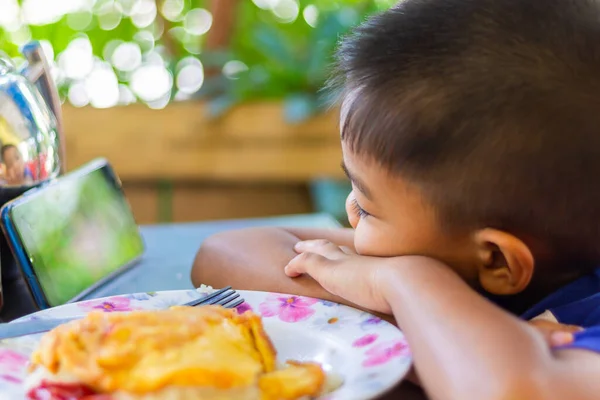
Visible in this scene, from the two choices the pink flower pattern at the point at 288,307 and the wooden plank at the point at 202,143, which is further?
the wooden plank at the point at 202,143

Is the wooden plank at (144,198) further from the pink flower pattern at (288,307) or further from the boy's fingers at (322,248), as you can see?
the pink flower pattern at (288,307)

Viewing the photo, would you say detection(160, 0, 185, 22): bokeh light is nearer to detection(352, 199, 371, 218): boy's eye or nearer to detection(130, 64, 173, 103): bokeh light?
detection(130, 64, 173, 103): bokeh light

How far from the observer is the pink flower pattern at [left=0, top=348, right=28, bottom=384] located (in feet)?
1.79

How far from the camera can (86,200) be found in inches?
37.0

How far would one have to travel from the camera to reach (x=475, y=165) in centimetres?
61

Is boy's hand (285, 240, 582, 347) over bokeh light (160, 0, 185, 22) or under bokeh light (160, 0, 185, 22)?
under

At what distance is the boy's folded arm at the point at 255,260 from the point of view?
0.78 metres

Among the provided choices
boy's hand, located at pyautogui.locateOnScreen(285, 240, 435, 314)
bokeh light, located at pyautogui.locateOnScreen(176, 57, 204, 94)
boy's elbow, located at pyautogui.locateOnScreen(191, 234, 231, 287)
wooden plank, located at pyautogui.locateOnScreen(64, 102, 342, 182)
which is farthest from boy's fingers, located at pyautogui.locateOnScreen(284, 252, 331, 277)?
bokeh light, located at pyautogui.locateOnScreen(176, 57, 204, 94)

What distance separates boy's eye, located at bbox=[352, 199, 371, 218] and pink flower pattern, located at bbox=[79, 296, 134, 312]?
0.23 metres

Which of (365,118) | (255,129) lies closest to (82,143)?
(255,129)

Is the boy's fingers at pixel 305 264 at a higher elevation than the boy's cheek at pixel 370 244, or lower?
lower

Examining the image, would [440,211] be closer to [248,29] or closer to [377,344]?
[377,344]

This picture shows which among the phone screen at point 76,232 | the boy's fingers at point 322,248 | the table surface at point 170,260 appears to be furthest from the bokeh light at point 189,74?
the boy's fingers at point 322,248

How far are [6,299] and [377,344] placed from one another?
46 cm
